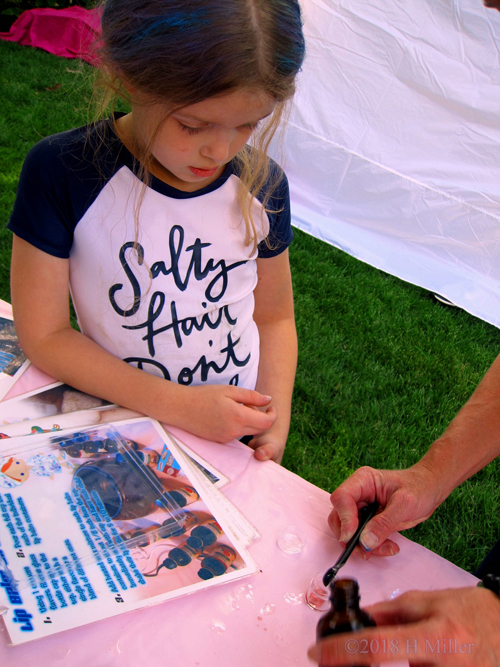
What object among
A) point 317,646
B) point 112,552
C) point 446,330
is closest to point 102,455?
point 112,552

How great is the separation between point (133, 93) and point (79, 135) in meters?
0.16

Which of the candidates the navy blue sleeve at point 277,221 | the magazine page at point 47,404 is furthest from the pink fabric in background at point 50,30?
the magazine page at point 47,404

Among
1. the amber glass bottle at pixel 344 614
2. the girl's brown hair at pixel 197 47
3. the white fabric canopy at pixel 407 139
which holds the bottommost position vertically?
the white fabric canopy at pixel 407 139

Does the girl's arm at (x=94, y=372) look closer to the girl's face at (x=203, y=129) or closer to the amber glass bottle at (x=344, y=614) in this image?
the girl's face at (x=203, y=129)

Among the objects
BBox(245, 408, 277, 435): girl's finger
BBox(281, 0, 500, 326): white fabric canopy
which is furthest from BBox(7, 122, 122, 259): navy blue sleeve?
BBox(281, 0, 500, 326): white fabric canopy

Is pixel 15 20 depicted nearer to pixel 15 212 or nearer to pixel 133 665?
pixel 15 212

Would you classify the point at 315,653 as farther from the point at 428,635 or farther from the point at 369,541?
the point at 369,541

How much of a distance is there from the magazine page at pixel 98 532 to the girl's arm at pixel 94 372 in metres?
0.08

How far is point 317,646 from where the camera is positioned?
0.54 m

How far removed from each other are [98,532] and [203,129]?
64 cm

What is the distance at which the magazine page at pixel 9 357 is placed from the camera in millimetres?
974

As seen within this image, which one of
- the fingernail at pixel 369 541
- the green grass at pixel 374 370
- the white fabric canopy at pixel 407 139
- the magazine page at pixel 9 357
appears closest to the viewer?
the fingernail at pixel 369 541

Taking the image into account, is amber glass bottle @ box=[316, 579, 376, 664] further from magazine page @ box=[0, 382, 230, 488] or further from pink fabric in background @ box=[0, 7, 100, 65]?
pink fabric in background @ box=[0, 7, 100, 65]

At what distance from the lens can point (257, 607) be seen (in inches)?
27.1
